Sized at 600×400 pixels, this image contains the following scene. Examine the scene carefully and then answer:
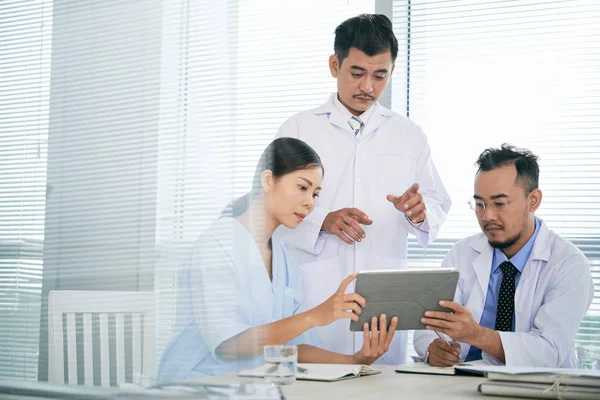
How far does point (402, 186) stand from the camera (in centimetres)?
243

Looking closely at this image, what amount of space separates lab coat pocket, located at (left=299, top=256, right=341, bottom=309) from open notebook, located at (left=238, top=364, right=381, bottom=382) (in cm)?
69

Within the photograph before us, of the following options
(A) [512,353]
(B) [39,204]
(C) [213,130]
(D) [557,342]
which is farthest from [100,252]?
(D) [557,342]

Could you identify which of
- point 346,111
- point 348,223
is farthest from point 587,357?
point 346,111

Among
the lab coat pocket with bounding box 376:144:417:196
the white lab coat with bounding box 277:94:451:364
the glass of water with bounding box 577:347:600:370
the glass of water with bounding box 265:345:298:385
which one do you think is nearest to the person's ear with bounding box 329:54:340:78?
the white lab coat with bounding box 277:94:451:364

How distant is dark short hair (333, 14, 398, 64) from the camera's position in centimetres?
230

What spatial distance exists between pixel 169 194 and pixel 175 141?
0.08 m

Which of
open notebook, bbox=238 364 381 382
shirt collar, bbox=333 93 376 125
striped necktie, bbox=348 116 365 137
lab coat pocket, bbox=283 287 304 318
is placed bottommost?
open notebook, bbox=238 364 381 382

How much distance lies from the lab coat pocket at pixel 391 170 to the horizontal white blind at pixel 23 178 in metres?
1.70

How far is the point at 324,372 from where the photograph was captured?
1494mm

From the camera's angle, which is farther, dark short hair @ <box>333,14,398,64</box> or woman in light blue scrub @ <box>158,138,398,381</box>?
dark short hair @ <box>333,14,398,64</box>

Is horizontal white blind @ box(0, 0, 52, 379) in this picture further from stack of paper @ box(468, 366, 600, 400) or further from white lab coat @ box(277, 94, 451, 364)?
white lab coat @ box(277, 94, 451, 364)

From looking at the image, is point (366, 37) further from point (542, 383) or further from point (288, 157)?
point (542, 383)

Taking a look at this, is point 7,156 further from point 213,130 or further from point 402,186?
point 402,186

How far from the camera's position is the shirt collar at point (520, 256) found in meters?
2.08
